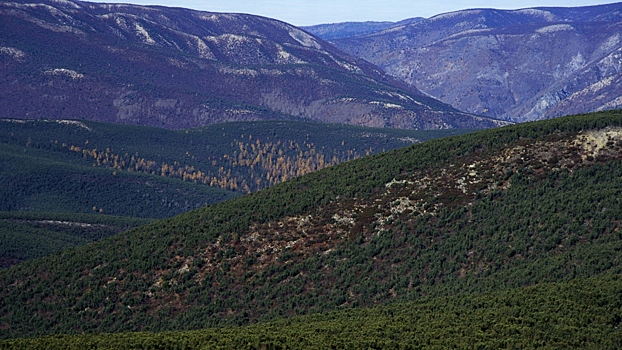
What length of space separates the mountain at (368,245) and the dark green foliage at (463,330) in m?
7.89

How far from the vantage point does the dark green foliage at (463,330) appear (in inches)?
1853

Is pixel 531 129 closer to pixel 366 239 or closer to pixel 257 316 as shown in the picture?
pixel 366 239

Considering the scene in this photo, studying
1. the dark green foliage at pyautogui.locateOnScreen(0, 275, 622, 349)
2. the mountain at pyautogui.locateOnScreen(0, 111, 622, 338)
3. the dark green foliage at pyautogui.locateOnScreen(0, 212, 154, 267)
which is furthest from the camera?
the dark green foliage at pyautogui.locateOnScreen(0, 212, 154, 267)

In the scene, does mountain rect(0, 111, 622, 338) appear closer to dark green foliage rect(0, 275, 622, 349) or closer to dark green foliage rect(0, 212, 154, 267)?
dark green foliage rect(0, 275, 622, 349)

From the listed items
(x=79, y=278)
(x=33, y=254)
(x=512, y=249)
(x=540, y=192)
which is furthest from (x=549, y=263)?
(x=33, y=254)

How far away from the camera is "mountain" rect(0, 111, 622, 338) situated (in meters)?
70.5

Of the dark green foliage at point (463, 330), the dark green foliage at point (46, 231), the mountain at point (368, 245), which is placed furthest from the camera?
the dark green foliage at point (46, 231)

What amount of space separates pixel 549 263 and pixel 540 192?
14.3 metres

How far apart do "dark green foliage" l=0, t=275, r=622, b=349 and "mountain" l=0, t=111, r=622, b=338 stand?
7889 millimetres

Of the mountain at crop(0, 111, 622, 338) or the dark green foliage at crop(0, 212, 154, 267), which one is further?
the dark green foliage at crop(0, 212, 154, 267)

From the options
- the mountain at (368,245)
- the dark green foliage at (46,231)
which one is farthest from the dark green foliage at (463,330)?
the dark green foliage at (46,231)

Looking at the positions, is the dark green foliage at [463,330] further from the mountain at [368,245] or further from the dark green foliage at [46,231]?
the dark green foliage at [46,231]

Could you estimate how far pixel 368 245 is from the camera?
79125 millimetres

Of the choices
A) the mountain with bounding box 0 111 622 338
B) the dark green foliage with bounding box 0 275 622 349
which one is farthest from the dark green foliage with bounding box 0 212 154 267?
the dark green foliage with bounding box 0 275 622 349
